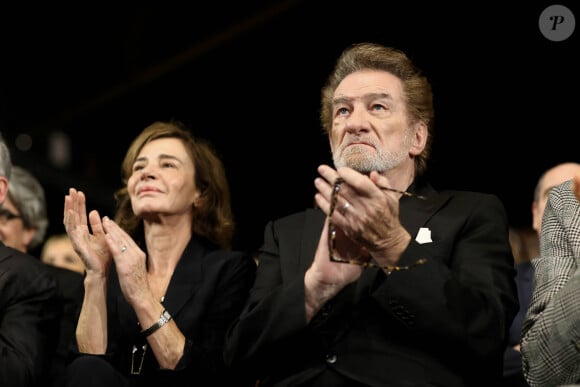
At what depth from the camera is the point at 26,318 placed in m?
2.49

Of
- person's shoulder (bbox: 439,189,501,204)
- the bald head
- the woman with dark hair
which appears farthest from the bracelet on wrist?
the bald head

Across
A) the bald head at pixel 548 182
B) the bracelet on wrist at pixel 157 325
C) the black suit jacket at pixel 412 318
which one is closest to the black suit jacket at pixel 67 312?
the bracelet on wrist at pixel 157 325

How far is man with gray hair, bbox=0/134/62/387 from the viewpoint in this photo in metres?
2.37

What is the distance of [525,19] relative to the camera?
4.05m

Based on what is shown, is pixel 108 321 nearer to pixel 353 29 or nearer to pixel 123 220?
pixel 123 220

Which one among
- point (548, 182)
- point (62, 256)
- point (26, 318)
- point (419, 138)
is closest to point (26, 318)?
point (26, 318)

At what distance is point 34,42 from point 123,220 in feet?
14.7

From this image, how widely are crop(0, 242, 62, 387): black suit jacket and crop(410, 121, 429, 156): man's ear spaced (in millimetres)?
1193

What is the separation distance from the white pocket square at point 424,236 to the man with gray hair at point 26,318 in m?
1.16

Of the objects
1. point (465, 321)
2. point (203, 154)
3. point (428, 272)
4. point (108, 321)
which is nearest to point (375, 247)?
point (428, 272)

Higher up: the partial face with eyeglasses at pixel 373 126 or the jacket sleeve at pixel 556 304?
the partial face with eyeglasses at pixel 373 126

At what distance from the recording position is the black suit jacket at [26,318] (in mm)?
2373

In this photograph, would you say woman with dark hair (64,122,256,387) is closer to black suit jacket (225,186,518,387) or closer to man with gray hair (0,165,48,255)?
black suit jacket (225,186,518,387)

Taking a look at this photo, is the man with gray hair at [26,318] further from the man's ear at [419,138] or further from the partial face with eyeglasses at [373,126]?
the man's ear at [419,138]
